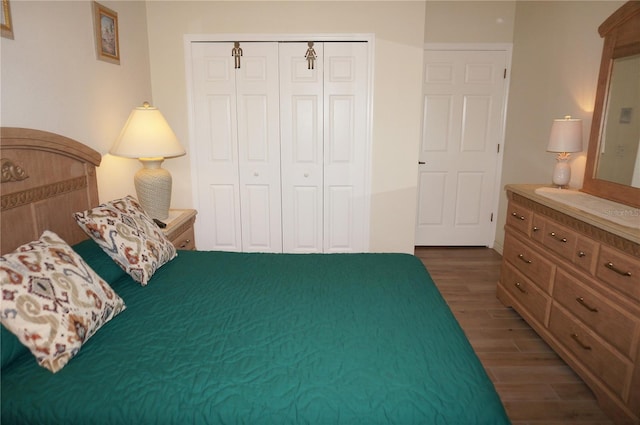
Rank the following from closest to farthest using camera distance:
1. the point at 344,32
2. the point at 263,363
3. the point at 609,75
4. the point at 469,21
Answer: the point at 263,363, the point at 609,75, the point at 344,32, the point at 469,21

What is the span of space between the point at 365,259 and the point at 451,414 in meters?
1.16

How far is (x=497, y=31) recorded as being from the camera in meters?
4.09

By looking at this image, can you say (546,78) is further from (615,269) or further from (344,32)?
(615,269)

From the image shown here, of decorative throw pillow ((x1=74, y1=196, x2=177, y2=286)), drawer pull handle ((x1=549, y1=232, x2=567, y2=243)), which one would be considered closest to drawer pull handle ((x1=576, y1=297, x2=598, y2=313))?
drawer pull handle ((x1=549, y1=232, x2=567, y2=243))

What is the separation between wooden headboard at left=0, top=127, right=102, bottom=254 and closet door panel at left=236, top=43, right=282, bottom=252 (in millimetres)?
1377

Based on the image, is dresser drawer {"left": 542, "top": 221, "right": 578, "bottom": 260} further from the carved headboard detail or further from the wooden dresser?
the carved headboard detail

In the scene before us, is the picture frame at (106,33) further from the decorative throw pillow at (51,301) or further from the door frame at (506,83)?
the door frame at (506,83)

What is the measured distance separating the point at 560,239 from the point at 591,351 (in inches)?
24.5

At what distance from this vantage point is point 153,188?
2.75 metres

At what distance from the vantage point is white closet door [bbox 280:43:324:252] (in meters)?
3.45

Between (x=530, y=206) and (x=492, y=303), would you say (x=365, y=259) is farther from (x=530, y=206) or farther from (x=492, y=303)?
(x=492, y=303)

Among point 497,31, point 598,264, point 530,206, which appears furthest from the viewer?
point 497,31

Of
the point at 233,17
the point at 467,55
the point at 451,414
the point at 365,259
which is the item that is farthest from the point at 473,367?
the point at 467,55

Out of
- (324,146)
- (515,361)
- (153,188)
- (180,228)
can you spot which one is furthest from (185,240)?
(515,361)
